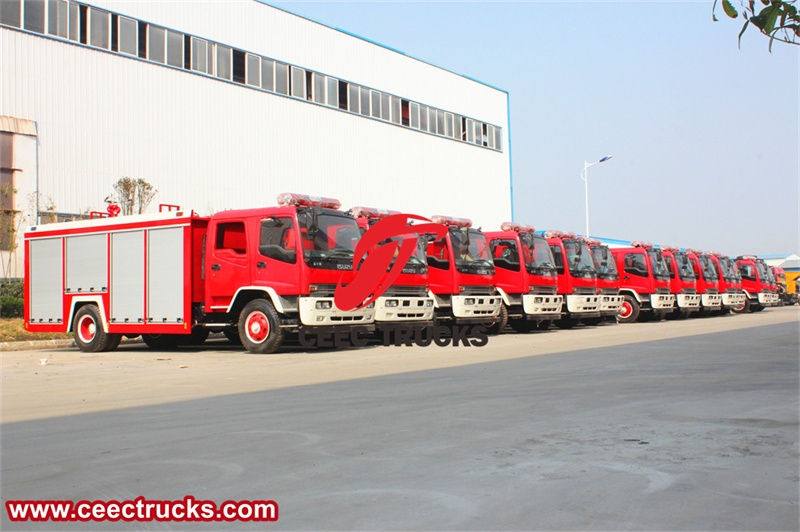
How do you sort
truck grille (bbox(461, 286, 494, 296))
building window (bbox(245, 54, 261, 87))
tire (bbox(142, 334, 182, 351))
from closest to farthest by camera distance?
tire (bbox(142, 334, 182, 351)) → truck grille (bbox(461, 286, 494, 296)) → building window (bbox(245, 54, 261, 87))

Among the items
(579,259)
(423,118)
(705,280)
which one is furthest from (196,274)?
(423,118)

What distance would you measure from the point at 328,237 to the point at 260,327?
2075 mm

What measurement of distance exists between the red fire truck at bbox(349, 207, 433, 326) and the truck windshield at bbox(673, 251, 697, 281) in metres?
15.5

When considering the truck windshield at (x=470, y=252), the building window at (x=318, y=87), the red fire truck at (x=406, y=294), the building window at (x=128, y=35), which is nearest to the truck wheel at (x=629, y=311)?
the truck windshield at (x=470, y=252)

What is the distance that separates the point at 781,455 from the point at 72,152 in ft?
76.9

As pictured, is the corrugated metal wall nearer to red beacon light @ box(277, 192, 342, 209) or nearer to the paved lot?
red beacon light @ box(277, 192, 342, 209)

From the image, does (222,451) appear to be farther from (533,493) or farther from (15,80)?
(15,80)

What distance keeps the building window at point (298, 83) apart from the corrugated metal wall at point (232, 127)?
36cm

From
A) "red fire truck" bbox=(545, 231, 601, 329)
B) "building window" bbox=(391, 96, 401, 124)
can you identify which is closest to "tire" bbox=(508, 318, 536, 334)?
"red fire truck" bbox=(545, 231, 601, 329)

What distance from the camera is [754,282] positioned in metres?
35.4

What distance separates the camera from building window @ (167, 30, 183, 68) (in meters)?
27.2

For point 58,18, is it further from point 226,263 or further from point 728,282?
point 728,282

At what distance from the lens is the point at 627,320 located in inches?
1045

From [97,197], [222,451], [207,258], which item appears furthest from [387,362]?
[97,197]
